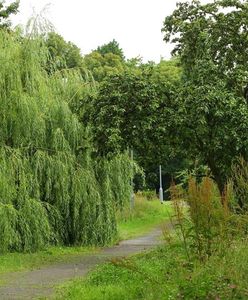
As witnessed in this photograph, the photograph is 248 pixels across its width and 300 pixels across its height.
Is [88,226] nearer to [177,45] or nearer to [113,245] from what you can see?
[113,245]

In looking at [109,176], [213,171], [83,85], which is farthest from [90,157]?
[213,171]

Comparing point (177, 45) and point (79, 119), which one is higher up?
point (177, 45)

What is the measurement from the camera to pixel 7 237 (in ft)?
49.2

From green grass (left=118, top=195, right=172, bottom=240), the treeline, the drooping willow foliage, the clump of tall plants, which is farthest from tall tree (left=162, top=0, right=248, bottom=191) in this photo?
green grass (left=118, top=195, right=172, bottom=240)

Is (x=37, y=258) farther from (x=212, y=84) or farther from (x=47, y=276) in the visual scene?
(x=212, y=84)

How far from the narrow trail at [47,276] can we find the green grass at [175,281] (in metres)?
0.55

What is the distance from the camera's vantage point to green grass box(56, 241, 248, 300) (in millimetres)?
7492

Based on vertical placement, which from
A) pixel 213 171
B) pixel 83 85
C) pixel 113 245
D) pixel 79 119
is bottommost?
pixel 113 245

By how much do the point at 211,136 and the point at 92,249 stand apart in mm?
5709

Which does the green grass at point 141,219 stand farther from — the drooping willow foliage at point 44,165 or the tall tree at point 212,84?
the tall tree at point 212,84

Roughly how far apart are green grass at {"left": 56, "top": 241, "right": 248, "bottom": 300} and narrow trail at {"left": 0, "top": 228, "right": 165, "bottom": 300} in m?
0.55

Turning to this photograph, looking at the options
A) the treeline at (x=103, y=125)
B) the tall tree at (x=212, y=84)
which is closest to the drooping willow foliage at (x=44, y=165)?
the treeline at (x=103, y=125)

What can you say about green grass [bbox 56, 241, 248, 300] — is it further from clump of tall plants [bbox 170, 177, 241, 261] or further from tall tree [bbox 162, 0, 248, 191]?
tall tree [bbox 162, 0, 248, 191]

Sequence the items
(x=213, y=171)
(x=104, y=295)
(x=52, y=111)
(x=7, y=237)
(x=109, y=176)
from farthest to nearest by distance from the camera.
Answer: (x=109, y=176) < (x=52, y=111) < (x=213, y=171) < (x=7, y=237) < (x=104, y=295)
